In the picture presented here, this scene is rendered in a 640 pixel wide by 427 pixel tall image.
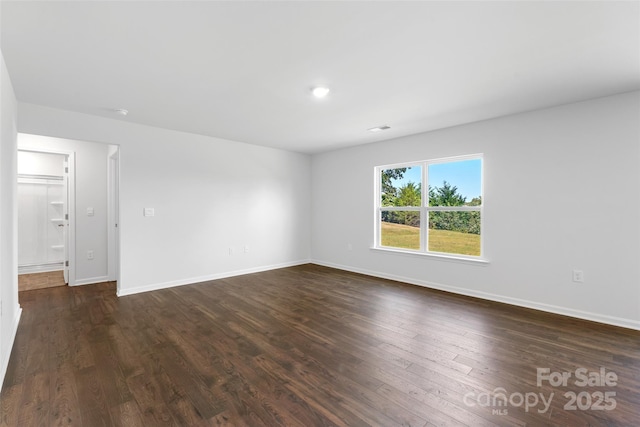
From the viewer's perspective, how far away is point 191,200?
4723mm

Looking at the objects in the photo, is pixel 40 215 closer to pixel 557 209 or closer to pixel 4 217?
pixel 4 217

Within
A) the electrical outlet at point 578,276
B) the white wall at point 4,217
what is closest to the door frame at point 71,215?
the white wall at point 4,217

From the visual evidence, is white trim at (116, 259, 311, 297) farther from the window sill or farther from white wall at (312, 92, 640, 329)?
white wall at (312, 92, 640, 329)

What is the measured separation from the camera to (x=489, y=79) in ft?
8.77

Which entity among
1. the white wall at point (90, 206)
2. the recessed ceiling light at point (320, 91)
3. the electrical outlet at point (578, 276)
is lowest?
the electrical outlet at point (578, 276)

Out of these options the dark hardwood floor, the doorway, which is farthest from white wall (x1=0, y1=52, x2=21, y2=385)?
the doorway

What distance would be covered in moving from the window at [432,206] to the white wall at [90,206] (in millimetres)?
4897

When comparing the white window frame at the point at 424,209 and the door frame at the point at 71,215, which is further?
the door frame at the point at 71,215

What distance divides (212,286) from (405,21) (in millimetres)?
4270

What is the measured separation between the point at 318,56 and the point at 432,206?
318cm

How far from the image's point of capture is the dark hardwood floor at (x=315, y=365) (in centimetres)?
171

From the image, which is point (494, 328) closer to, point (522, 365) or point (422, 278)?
point (522, 365)

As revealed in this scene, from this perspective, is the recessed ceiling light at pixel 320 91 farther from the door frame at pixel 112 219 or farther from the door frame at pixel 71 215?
the door frame at pixel 71 215

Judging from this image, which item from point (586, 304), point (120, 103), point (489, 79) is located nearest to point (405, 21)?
point (489, 79)
